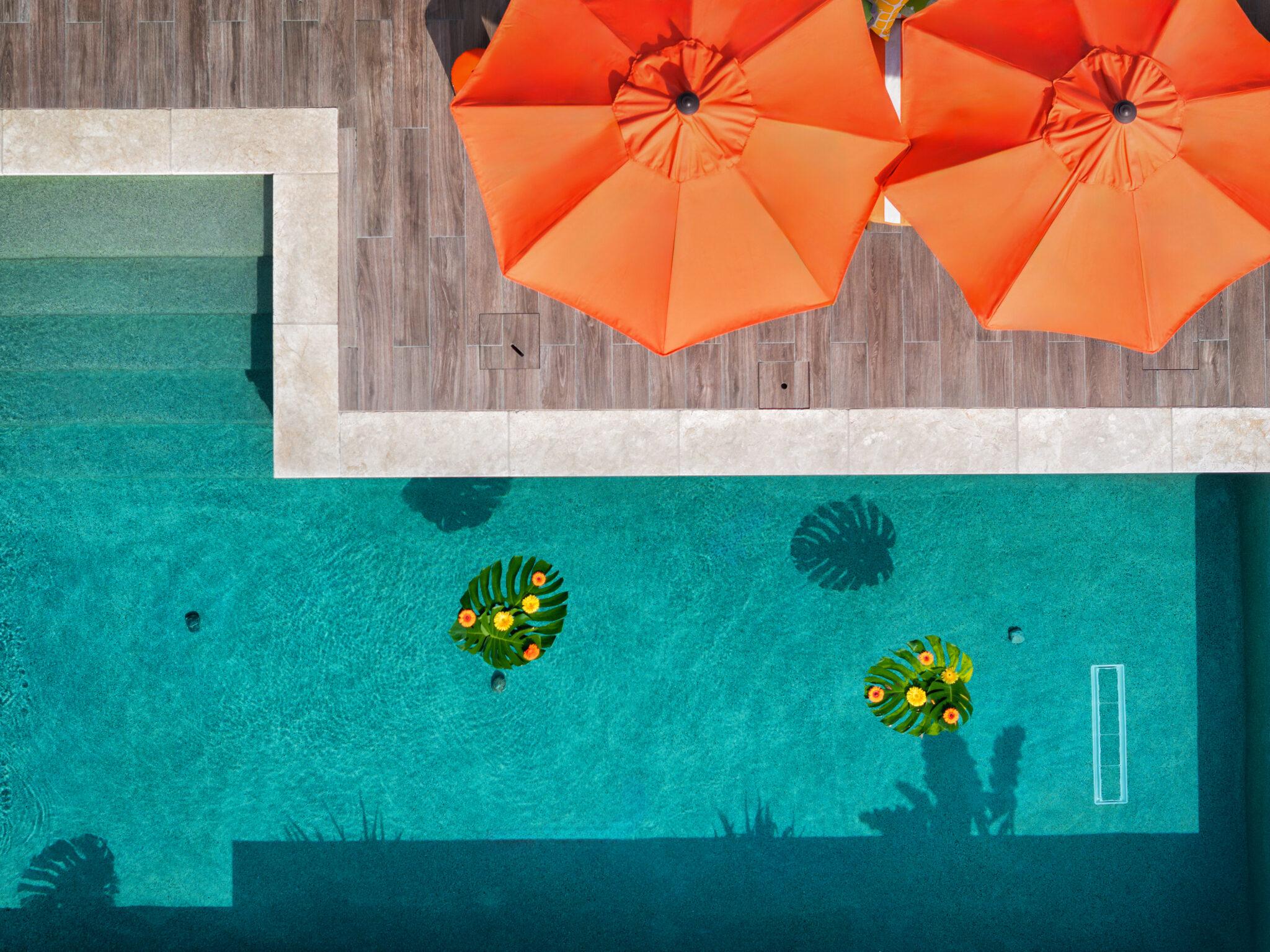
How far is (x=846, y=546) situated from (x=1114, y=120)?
3.16 m

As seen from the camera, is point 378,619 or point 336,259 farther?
point 378,619

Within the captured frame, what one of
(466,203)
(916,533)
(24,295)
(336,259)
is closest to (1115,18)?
(916,533)

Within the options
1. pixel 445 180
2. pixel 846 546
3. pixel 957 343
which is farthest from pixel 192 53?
pixel 846 546

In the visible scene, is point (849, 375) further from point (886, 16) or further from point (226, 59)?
point (226, 59)

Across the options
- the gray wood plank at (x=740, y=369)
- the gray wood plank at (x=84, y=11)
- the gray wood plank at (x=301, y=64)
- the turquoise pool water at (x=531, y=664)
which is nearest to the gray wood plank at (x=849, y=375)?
the gray wood plank at (x=740, y=369)

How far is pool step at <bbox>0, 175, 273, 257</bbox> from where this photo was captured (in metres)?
5.98

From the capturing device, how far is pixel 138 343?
607 cm

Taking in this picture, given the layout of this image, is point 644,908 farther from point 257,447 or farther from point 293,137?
point 293,137

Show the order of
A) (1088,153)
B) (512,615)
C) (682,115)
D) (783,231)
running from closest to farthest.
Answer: (682,115), (1088,153), (783,231), (512,615)

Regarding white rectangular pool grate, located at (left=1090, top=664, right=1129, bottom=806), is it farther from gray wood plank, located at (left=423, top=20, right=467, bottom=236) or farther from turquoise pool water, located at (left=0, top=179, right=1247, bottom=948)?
gray wood plank, located at (left=423, top=20, right=467, bottom=236)

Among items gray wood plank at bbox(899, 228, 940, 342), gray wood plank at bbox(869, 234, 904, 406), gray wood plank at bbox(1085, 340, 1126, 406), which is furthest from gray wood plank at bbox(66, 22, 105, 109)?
gray wood plank at bbox(1085, 340, 1126, 406)

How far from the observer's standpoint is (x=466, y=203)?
5.75 meters

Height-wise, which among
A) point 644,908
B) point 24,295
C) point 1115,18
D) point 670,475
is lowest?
point 644,908

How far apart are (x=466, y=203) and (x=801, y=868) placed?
211 inches
